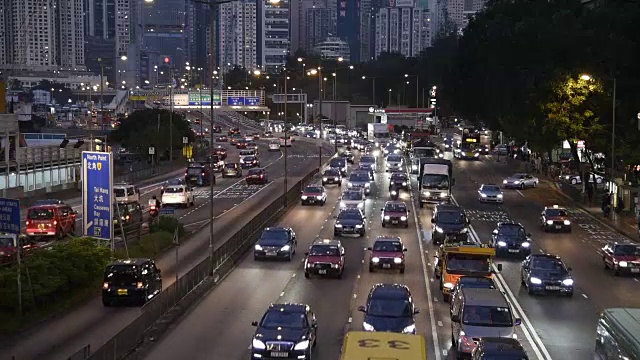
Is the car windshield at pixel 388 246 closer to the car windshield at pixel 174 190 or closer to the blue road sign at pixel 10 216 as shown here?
the blue road sign at pixel 10 216

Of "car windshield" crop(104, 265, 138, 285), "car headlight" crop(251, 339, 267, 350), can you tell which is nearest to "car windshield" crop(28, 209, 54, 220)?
"car windshield" crop(104, 265, 138, 285)

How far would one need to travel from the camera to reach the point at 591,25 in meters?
73.2

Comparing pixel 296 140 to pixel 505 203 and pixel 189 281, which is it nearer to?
pixel 505 203

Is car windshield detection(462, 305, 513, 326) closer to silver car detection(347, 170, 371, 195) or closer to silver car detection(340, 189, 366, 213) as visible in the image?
silver car detection(340, 189, 366, 213)

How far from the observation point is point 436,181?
60188 mm

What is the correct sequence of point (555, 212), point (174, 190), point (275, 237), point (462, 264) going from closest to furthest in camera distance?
1. point (462, 264)
2. point (275, 237)
3. point (555, 212)
4. point (174, 190)

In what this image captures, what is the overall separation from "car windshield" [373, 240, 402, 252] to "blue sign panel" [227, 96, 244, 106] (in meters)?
95.5

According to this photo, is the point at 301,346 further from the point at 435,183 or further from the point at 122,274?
the point at 435,183

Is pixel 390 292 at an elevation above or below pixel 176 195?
above

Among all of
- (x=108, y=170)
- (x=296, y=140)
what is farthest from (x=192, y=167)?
(x=296, y=140)

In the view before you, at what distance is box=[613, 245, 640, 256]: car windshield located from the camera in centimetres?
3659

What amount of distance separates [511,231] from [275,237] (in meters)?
10.2

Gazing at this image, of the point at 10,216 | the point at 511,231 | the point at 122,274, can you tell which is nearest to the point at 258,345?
the point at 122,274

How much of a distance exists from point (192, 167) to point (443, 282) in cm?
4753
